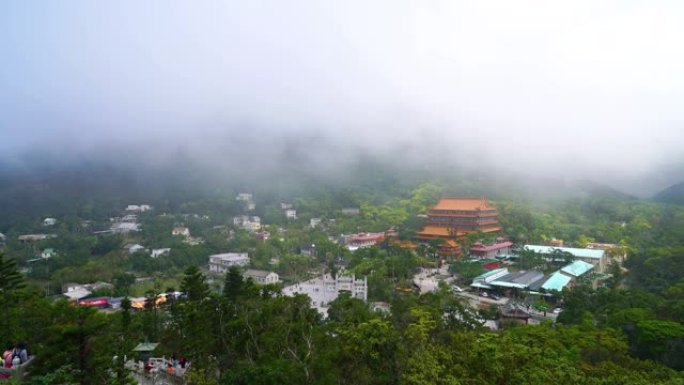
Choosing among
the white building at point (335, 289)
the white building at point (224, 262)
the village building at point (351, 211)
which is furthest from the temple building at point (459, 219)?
the white building at point (335, 289)

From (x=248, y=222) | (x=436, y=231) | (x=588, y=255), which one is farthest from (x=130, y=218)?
(x=588, y=255)

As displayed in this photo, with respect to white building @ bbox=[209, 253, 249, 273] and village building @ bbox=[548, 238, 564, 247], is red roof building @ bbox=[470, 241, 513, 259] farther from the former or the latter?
white building @ bbox=[209, 253, 249, 273]

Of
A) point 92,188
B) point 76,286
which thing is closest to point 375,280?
point 76,286

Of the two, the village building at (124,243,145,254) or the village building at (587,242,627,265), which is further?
the village building at (124,243,145,254)

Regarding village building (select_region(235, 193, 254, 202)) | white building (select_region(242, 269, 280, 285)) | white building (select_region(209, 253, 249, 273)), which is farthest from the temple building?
village building (select_region(235, 193, 254, 202))

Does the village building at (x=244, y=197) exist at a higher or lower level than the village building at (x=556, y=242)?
higher

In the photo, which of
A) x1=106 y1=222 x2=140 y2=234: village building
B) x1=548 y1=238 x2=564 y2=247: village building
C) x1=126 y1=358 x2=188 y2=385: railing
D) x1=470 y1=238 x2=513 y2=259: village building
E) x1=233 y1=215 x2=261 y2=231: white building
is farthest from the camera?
x1=233 y1=215 x2=261 y2=231: white building

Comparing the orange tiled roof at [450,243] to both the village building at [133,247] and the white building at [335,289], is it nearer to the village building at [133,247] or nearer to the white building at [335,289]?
the white building at [335,289]

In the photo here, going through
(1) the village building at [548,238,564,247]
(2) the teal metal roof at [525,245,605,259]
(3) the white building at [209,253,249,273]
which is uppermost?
(2) the teal metal roof at [525,245,605,259]
